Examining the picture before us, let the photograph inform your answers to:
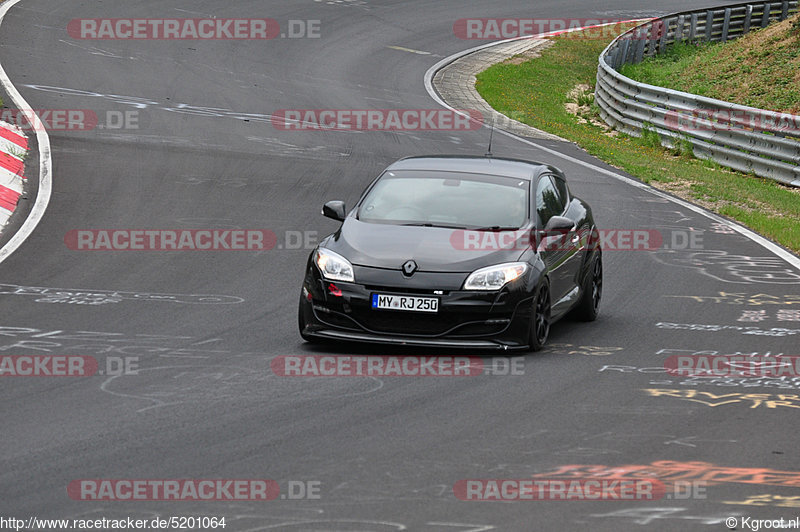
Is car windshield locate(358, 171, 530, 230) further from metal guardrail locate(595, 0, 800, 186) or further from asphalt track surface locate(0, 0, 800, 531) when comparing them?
metal guardrail locate(595, 0, 800, 186)

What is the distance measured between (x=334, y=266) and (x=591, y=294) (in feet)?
9.85

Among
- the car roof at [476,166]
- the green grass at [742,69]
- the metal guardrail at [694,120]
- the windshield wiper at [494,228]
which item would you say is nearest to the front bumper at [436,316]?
the windshield wiper at [494,228]

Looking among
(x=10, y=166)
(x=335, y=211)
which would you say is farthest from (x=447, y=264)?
(x=10, y=166)

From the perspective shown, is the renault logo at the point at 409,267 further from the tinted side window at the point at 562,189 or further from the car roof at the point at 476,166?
the tinted side window at the point at 562,189

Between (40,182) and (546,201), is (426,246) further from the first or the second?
(40,182)

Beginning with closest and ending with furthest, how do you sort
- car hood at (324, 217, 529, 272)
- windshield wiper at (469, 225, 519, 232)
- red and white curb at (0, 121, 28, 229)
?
car hood at (324, 217, 529, 272) < windshield wiper at (469, 225, 519, 232) < red and white curb at (0, 121, 28, 229)

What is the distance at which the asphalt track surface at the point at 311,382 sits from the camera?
264 inches

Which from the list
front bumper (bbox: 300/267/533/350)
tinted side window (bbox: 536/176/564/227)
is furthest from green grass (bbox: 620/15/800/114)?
front bumper (bbox: 300/267/533/350)

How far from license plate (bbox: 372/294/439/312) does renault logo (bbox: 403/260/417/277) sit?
198mm

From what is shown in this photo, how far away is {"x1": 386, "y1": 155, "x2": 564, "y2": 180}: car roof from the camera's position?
39.0 ft

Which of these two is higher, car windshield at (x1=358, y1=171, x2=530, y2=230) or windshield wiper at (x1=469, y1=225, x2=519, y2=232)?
car windshield at (x1=358, y1=171, x2=530, y2=230)

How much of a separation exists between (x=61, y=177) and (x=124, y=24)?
1695cm

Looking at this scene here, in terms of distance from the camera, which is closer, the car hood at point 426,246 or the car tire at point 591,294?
the car hood at point 426,246

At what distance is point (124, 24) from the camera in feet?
111
